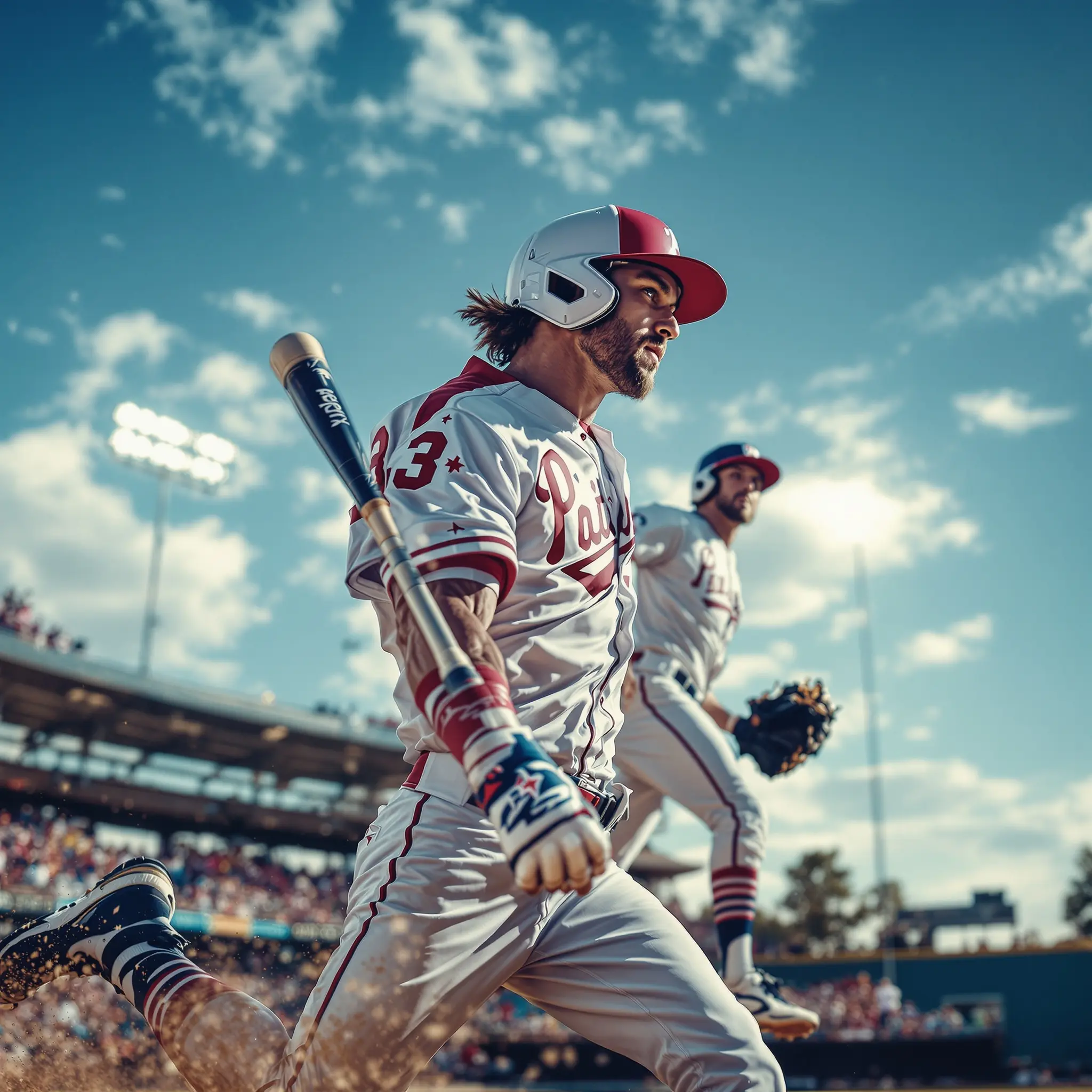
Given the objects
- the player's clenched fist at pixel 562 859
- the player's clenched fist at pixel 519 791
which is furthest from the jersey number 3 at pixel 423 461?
the player's clenched fist at pixel 562 859

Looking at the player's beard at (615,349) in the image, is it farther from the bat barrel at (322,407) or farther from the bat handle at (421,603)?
the bat handle at (421,603)

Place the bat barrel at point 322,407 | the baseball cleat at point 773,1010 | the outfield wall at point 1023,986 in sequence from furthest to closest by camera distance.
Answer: the outfield wall at point 1023,986 → the baseball cleat at point 773,1010 → the bat barrel at point 322,407

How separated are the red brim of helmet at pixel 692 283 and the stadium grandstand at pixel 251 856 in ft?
42.6

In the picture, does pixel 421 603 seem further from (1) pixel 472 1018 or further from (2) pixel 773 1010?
(1) pixel 472 1018

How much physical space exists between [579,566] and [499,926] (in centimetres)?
80

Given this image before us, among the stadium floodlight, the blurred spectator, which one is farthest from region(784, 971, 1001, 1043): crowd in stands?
the stadium floodlight

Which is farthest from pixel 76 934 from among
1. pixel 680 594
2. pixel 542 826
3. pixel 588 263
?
pixel 680 594

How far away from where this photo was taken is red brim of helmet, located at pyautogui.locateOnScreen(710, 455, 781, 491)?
6309 millimetres

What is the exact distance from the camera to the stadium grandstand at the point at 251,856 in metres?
17.2

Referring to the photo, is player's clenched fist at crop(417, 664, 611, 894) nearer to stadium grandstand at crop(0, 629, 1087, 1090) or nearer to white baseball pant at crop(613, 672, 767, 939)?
white baseball pant at crop(613, 672, 767, 939)

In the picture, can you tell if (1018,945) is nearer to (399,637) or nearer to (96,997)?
(96,997)

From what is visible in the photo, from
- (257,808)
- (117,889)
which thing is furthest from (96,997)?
(117,889)

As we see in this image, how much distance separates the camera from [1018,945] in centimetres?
2425

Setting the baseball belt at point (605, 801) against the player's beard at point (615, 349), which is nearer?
the baseball belt at point (605, 801)
